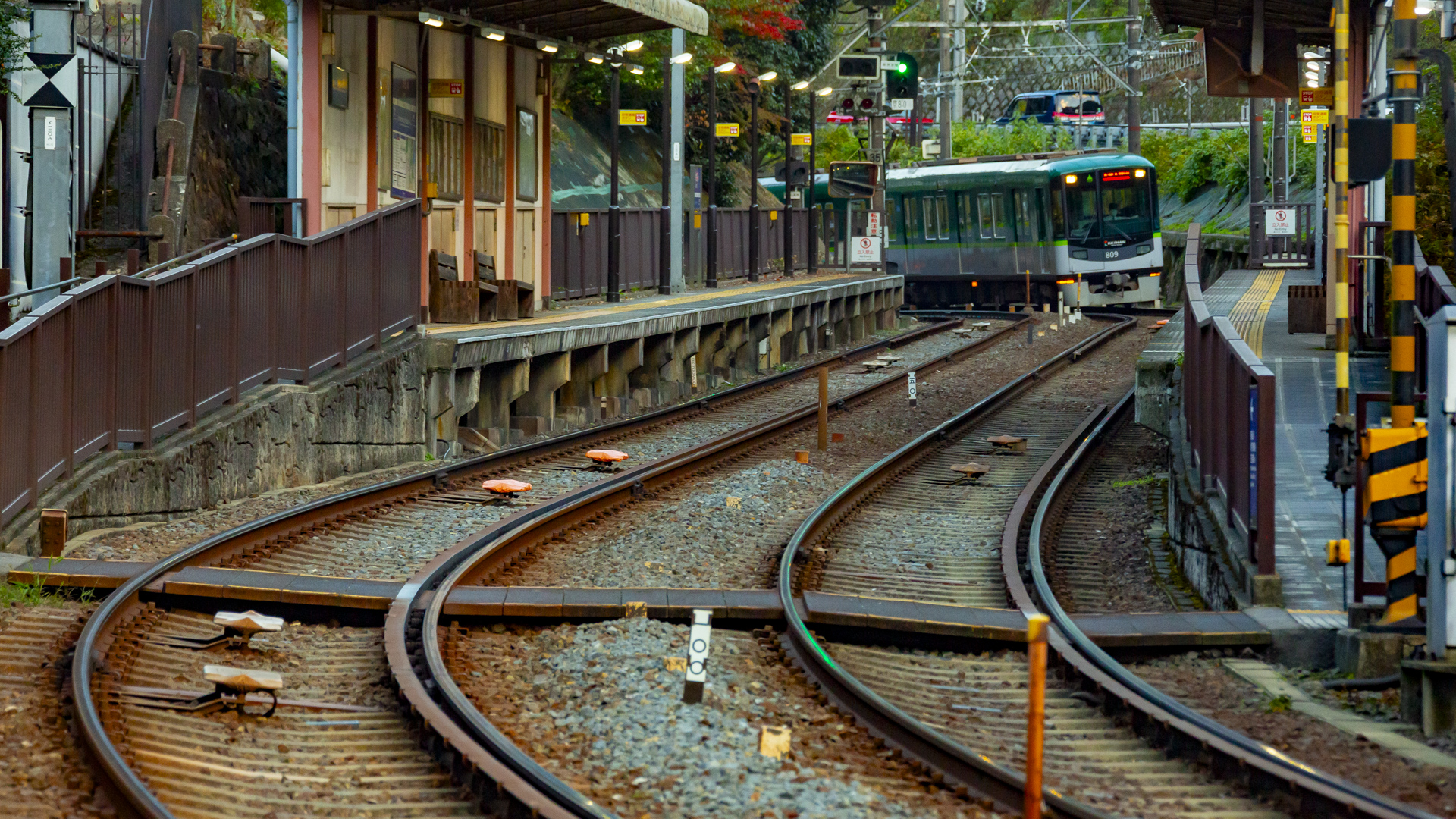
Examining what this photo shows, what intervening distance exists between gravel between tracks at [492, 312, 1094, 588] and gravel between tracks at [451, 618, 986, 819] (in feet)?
5.33

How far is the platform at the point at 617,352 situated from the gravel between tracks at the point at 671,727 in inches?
300

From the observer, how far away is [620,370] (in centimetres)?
2089

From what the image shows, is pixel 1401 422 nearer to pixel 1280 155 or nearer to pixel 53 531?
pixel 53 531

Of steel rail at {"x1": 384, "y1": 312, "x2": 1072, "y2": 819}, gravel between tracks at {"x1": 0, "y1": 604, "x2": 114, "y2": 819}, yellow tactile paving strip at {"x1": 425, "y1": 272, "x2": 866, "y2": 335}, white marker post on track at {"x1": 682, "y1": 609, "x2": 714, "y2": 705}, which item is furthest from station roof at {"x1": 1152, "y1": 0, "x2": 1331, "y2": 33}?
gravel between tracks at {"x1": 0, "y1": 604, "x2": 114, "y2": 819}

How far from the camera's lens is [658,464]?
15.0m

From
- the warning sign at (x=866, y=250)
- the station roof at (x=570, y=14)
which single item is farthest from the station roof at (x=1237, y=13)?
the warning sign at (x=866, y=250)

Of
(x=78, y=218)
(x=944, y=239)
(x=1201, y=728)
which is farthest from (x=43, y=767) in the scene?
(x=944, y=239)

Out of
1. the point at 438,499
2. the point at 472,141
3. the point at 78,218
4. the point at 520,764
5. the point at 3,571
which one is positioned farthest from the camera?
the point at 472,141

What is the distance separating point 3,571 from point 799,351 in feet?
69.9

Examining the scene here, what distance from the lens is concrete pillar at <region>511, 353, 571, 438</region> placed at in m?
18.4

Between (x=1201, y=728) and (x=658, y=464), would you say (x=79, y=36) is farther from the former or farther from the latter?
(x=1201, y=728)

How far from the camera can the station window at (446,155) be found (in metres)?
19.5

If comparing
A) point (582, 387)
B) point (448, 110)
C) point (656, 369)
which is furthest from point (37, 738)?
point (656, 369)

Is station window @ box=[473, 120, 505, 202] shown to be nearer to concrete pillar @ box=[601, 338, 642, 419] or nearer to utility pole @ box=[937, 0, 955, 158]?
concrete pillar @ box=[601, 338, 642, 419]
